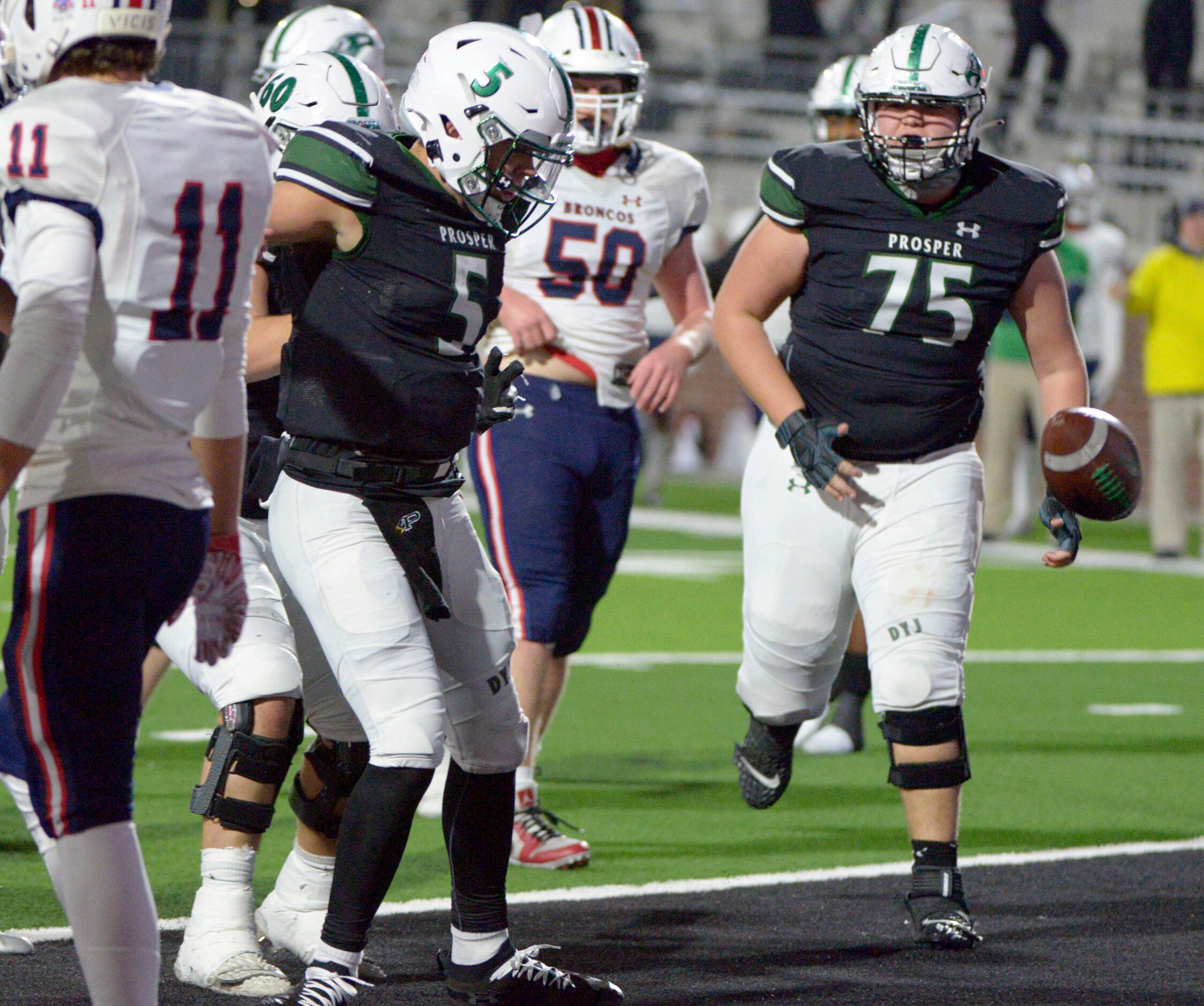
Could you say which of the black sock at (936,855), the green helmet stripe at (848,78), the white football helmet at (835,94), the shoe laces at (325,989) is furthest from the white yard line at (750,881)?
the green helmet stripe at (848,78)

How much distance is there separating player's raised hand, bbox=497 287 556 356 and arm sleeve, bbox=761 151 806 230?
0.79m

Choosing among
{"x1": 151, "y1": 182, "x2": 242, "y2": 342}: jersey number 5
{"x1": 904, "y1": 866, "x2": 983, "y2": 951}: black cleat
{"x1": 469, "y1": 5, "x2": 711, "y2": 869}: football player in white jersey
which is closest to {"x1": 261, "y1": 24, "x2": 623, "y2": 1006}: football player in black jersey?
{"x1": 151, "y1": 182, "x2": 242, "y2": 342}: jersey number 5

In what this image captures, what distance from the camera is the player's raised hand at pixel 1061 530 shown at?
170 inches

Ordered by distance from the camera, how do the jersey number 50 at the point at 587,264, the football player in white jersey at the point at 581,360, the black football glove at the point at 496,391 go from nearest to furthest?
the black football glove at the point at 496,391 < the football player in white jersey at the point at 581,360 < the jersey number 50 at the point at 587,264

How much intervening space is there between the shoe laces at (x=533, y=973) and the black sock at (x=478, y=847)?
2.6 inches

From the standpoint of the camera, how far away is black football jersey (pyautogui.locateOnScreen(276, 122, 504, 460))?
3.49 m

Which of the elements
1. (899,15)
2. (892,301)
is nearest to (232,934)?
(892,301)

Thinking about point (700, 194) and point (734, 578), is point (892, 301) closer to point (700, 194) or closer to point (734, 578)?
point (700, 194)

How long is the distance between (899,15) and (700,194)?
15517mm

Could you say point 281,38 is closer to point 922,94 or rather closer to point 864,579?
point 922,94

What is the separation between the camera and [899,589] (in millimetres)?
4293

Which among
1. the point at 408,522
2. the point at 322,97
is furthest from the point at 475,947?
the point at 322,97

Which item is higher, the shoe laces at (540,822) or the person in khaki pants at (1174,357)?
the shoe laces at (540,822)

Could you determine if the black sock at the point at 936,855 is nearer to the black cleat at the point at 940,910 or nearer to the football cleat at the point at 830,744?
the black cleat at the point at 940,910
